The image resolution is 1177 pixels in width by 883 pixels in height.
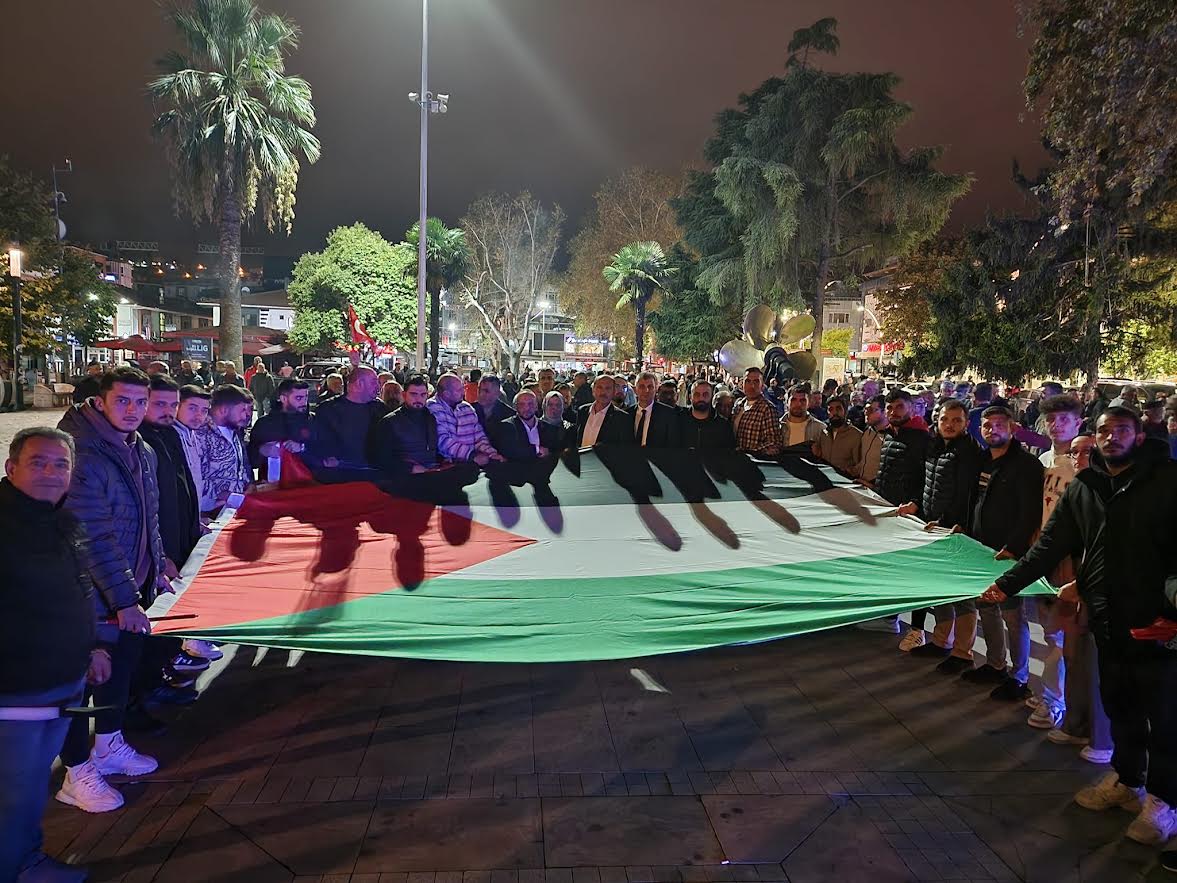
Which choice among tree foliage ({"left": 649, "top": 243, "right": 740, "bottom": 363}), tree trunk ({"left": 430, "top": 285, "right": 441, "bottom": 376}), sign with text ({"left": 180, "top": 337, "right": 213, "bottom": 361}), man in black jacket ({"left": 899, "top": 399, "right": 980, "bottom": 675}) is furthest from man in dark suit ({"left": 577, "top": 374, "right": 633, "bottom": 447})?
sign with text ({"left": 180, "top": 337, "right": 213, "bottom": 361})

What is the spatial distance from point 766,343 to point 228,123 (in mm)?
16178

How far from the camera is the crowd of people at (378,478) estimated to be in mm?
3102

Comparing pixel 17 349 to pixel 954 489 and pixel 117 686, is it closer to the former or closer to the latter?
pixel 117 686

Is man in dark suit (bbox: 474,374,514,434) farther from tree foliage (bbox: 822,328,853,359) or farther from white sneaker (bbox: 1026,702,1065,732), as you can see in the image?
tree foliage (bbox: 822,328,853,359)

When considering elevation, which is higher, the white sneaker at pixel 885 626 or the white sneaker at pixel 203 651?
the white sneaker at pixel 885 626

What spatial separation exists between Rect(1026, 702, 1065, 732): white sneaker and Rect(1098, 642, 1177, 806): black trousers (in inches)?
37.1

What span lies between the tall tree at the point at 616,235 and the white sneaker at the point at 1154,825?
36996mm

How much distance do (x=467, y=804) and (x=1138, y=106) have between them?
1340 cm

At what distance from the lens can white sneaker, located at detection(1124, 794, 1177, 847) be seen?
3.71 m

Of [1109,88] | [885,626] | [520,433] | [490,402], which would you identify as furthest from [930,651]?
[1109,88]

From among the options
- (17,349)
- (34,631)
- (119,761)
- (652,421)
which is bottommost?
(119,761)

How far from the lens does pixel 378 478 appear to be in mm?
Result: 6020

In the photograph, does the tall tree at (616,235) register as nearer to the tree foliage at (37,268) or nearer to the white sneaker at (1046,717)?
the tree foliage at (37,268)

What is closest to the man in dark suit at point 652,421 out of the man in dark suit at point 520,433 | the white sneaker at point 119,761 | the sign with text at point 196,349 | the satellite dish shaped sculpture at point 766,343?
the man in dark suit at point 520,433
